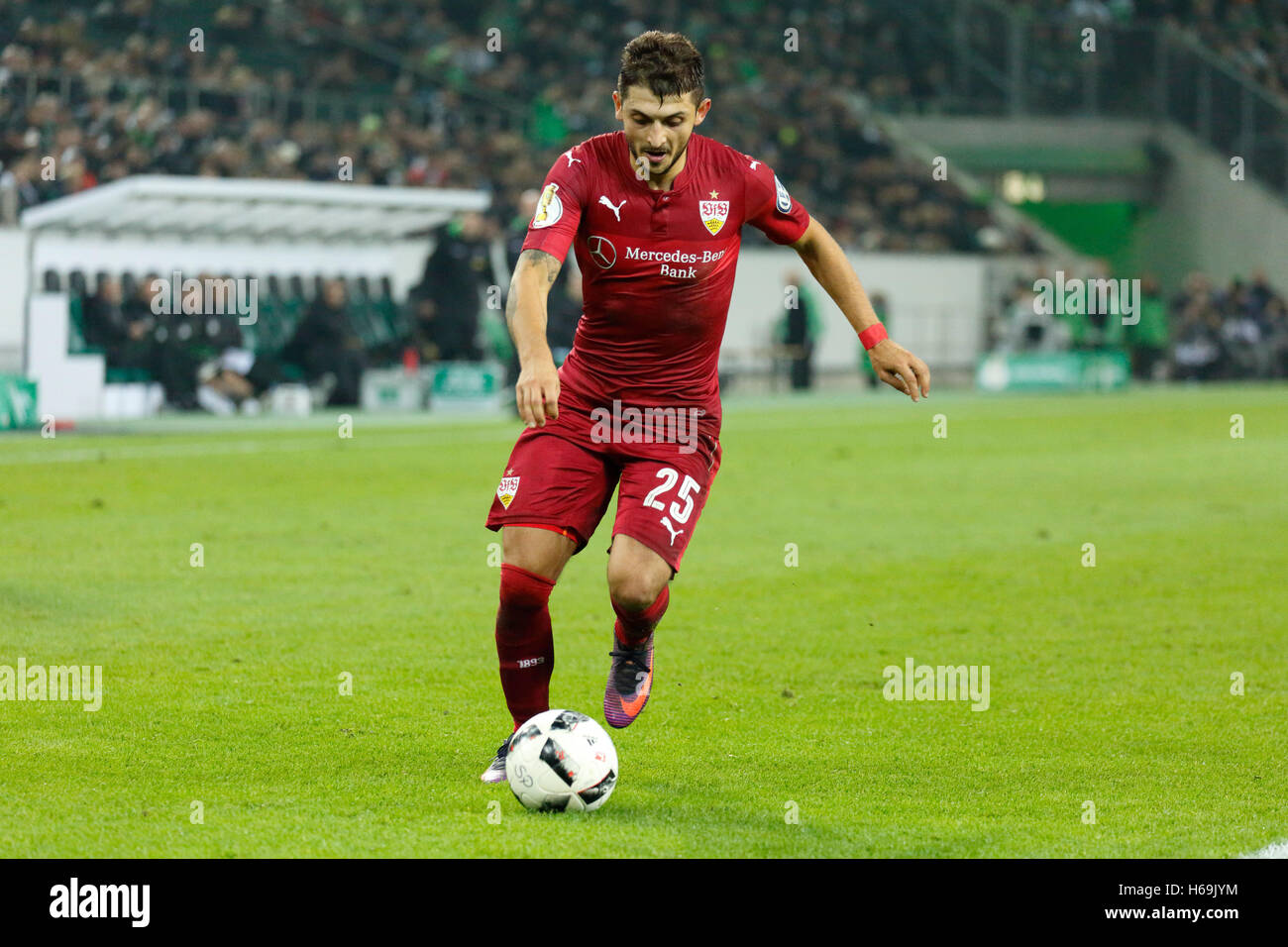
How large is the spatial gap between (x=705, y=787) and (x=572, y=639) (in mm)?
2930

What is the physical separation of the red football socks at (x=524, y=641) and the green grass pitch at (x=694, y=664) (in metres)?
0.30

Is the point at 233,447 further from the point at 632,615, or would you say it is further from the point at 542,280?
the point at 542,280

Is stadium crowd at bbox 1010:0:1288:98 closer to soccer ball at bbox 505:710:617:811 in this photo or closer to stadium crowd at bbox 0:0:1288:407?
stadium crowd at bbox 0:0:1288:407

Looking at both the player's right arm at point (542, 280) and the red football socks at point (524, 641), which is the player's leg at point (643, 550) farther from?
the player's right arm at point (542, 280)

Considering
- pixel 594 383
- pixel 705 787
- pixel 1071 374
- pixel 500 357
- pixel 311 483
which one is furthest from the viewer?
pixel 1071 374

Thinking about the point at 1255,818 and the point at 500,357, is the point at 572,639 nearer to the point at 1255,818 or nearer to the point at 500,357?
the point at 1255,818

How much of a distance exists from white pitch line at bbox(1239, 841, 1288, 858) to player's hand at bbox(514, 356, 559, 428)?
2.28 m

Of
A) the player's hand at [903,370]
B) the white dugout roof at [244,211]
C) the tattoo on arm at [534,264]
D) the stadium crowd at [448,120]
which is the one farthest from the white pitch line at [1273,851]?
the white dugout roof at [244,211]

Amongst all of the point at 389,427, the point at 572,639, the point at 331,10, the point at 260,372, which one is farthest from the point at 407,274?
the point at 572,639

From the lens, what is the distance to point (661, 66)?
5527 millimetres

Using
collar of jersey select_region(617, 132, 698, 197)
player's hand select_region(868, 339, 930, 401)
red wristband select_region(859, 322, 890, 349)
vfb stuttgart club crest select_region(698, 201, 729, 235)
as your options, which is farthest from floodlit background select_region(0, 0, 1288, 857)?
collar of jersey select_region(617, 132, 698, 197)

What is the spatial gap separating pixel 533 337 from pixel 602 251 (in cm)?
58

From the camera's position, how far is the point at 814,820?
5105 millimetres
